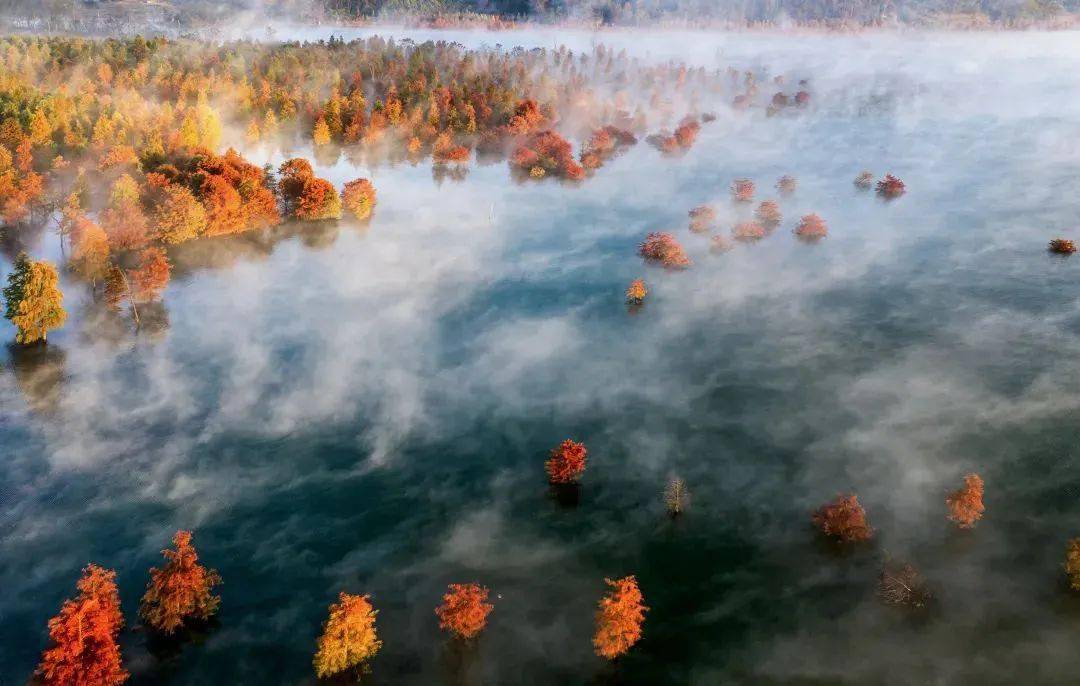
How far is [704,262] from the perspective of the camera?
87.2m

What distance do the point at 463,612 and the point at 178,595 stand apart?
15357 millimetres

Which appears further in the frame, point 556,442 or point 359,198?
point 359,198

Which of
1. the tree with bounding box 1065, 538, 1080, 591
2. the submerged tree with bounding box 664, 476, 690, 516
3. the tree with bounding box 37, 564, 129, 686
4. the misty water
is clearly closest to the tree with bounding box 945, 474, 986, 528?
the misty water

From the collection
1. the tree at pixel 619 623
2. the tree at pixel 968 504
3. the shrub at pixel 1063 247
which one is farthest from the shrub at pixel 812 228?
the tree at pixel 619 623

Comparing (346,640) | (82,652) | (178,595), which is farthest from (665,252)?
(82,652)

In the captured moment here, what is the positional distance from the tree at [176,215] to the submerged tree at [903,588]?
80.8m

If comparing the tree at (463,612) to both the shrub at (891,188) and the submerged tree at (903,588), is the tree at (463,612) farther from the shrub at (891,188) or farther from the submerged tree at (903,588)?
the shrub at (891,188)

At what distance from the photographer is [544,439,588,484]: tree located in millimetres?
48125

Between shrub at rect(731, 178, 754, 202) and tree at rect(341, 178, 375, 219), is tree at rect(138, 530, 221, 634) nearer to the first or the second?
tree at rect(341, 178, 375, 219)

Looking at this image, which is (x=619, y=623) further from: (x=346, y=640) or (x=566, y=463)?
(x=566, y=463)

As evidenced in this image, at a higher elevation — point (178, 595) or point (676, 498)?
point (178, 595)

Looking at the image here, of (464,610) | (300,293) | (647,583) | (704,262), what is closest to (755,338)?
(704,262)

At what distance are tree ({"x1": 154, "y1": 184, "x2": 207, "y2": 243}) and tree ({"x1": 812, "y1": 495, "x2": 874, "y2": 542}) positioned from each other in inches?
3006

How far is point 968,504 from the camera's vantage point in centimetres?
4372
